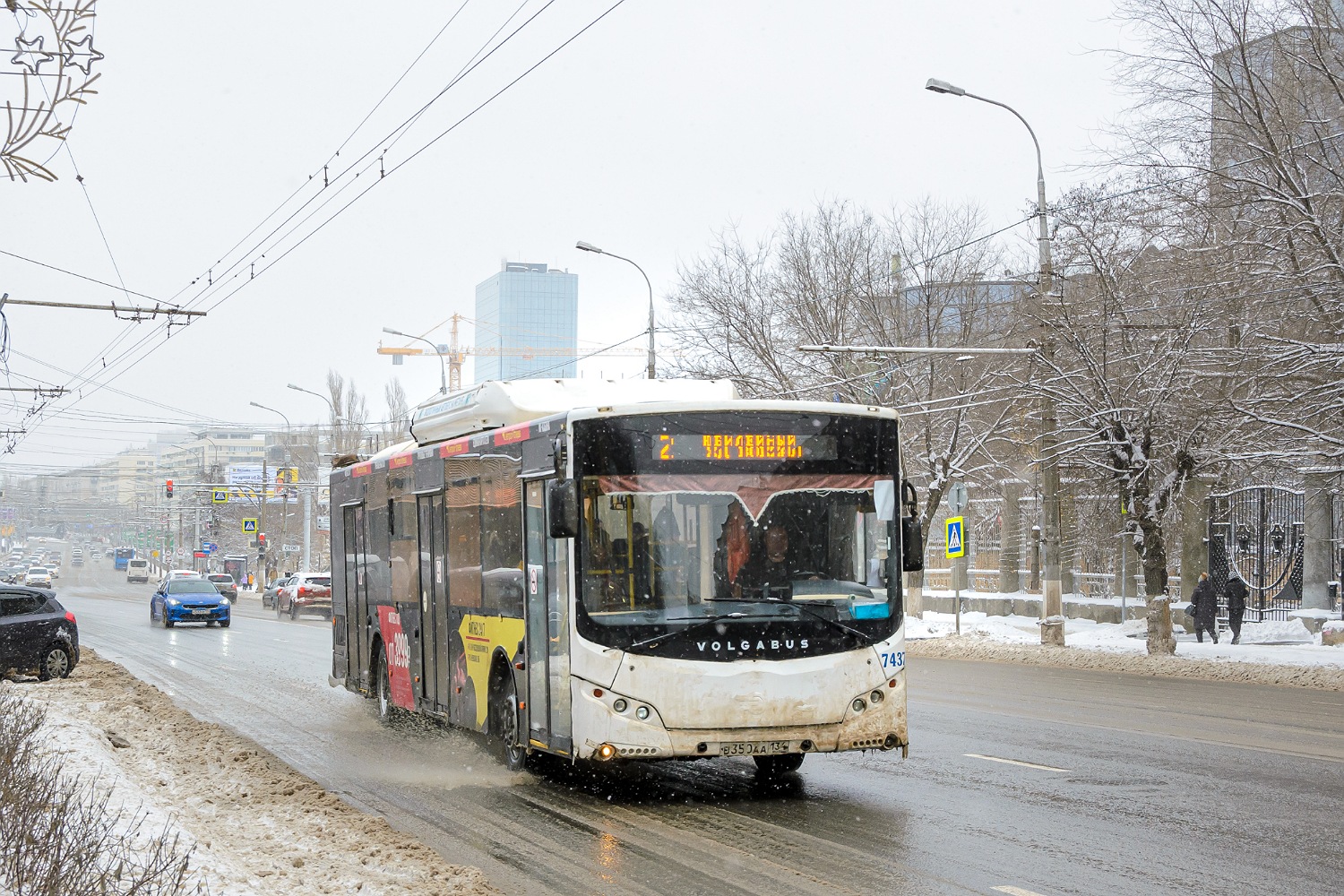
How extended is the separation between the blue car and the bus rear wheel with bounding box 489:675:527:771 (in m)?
33.0

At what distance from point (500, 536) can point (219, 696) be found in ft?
31.9

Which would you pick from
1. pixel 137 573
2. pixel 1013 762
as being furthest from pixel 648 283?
pixel 137 573

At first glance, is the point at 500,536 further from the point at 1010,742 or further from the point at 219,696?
the point at 219,696

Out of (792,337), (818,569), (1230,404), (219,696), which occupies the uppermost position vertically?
(792,337)

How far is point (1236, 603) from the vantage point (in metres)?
28.9

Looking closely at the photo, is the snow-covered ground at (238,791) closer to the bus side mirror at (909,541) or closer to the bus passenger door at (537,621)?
the bus passenger door at (537,621)

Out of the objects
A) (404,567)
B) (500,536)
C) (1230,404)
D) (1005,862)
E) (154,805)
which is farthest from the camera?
(1230,404)

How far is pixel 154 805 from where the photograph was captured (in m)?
9.51

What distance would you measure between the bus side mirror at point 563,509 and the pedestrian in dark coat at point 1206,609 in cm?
2198

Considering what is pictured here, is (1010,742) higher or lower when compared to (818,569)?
lower

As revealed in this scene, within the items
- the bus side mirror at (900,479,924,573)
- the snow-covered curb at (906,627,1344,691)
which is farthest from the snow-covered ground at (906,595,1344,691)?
the bus side mirror at (900,479,924,573)

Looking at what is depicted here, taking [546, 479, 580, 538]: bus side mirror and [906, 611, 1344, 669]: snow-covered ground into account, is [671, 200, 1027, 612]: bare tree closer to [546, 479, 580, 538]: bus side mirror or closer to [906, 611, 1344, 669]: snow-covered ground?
[906, 611, 1344, 669]: snow-covered ground

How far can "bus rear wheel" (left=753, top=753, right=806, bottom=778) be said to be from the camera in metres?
11.8

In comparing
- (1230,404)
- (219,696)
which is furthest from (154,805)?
(1230,404)
